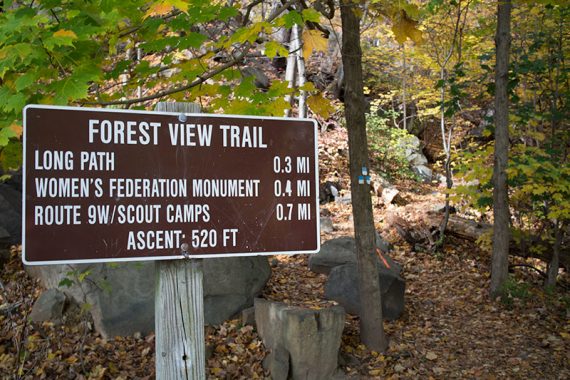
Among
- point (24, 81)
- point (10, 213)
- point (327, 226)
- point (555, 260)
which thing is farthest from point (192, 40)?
point (327, 226)

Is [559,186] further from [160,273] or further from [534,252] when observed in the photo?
[160,273]

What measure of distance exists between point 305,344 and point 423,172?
14.4 meters

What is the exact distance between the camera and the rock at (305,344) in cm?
525

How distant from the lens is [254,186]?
2.08 metres

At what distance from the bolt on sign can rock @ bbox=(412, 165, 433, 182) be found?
16.5m

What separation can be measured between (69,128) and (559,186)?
686 cm

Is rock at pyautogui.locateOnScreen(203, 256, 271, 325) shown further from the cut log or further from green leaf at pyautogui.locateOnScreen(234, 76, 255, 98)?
the cut log

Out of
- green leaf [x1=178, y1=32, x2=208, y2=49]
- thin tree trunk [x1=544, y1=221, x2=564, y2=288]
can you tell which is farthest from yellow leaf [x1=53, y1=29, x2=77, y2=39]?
thin tree trunk [x1=544, y1=221, x2=564, y2=288]

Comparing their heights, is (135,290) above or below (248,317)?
above

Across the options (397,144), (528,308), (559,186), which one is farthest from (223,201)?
(397,144)

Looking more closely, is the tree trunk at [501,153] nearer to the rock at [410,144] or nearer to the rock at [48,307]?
the rock at [48,307]

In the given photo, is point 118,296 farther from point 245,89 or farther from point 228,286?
point 245,89

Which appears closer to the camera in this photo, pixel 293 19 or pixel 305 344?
pixel 293 19

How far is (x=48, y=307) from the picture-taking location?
6.05 metres
